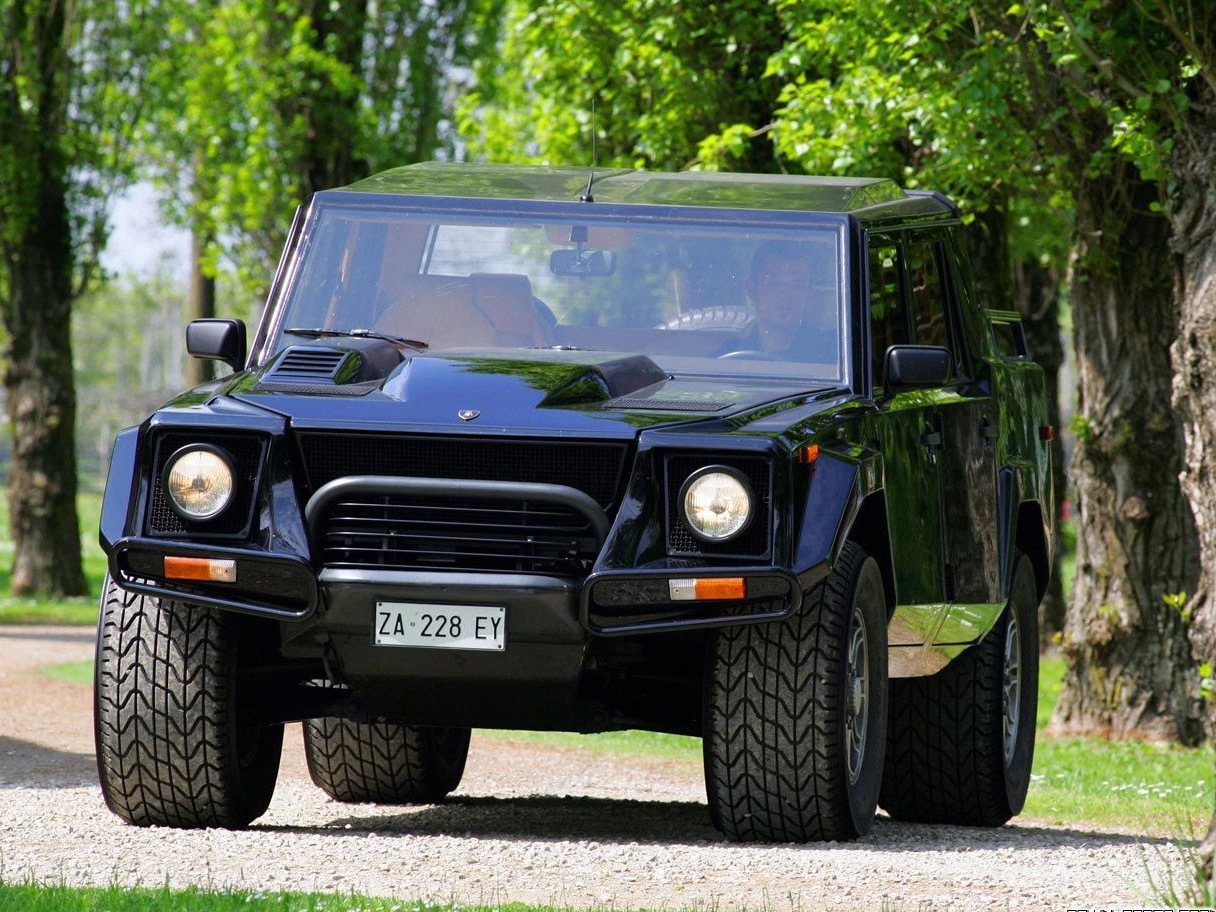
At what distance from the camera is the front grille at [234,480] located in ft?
20.8

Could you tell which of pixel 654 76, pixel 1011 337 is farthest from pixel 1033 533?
pixel 654 76

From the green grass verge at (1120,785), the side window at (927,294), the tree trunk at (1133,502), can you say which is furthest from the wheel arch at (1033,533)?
the tree trunk at (1133,502)

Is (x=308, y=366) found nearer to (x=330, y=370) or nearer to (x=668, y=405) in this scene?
(x=330, y=370)

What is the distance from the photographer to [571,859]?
625 centimetres

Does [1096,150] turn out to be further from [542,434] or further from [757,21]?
[542,434]

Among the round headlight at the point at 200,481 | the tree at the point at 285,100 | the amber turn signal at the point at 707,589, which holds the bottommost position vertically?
the amber turn signal at the point at 707,589

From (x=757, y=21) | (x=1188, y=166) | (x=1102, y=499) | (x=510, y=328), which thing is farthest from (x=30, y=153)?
(x=510, y=328)

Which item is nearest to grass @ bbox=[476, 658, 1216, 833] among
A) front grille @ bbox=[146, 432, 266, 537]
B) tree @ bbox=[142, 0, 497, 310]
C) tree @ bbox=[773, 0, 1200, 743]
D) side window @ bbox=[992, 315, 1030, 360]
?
tree @ bbox=[773, 0, 1200, 743]

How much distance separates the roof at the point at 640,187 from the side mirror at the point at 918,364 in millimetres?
719

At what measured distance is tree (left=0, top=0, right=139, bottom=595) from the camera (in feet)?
85.6

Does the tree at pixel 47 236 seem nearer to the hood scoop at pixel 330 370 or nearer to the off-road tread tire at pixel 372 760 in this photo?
the off-road tread tire at pixel 372 760

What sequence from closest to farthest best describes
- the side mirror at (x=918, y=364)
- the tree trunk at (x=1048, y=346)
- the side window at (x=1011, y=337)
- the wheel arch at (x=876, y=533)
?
the wheel arch at (x=876, y=533), the side mirror at (x=918, y=364), the side window at (x=1011, y=337), the tree trunk at (x=1048, y=346)

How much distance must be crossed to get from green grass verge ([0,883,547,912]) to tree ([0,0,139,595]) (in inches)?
840

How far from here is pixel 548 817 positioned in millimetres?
8375
